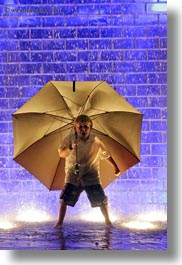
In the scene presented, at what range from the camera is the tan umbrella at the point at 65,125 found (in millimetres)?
2607

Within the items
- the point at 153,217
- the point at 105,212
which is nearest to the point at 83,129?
the point at 105,212

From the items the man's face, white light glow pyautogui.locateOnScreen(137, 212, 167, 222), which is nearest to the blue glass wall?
white light glow pyautogui.locateOnScreen(137, 212, 167, 222)

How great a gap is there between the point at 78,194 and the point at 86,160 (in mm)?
133

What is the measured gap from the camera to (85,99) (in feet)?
8.55

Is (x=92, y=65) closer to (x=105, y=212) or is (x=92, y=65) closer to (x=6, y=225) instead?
(x=105, y=212)

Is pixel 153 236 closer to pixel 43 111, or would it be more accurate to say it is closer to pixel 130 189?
pixel 130 189

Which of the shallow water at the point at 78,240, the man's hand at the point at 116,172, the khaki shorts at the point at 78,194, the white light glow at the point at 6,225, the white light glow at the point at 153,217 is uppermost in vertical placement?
the man's hand at the point at 116,172

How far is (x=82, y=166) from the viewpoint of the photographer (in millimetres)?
2635

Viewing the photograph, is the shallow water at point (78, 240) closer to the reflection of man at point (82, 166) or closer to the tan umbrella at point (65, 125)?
the reflection of man at point (82, 166)

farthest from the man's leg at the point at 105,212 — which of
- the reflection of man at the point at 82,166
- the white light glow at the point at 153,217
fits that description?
the white light glow at the point at 153,217

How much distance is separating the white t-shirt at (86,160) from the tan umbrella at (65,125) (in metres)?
0.02

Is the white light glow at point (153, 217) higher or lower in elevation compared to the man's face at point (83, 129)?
lower

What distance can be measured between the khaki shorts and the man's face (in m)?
0.19

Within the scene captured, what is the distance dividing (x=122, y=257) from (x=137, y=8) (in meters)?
0.95
